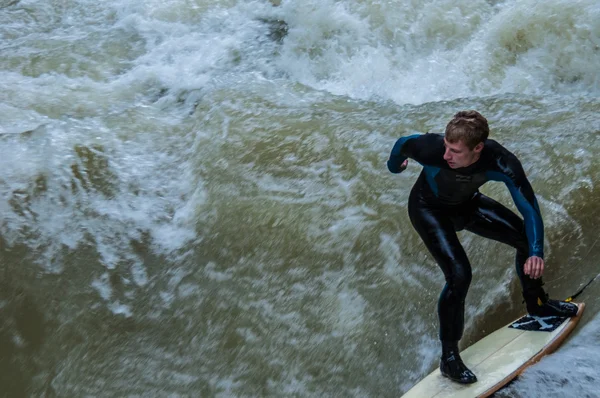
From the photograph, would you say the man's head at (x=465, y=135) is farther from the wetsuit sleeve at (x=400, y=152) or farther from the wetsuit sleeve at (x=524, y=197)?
the wetsuit sleeve at (x=400, y=152)

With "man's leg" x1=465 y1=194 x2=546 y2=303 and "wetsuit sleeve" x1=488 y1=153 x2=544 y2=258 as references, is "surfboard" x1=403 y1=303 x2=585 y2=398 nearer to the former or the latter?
"man's leg" x1=465 y1=194 x2=546 y2=303

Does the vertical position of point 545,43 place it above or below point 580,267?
above

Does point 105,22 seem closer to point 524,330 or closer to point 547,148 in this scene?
point 547,148

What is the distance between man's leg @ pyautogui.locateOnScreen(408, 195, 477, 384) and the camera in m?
3.09

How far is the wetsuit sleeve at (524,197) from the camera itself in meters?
3.01

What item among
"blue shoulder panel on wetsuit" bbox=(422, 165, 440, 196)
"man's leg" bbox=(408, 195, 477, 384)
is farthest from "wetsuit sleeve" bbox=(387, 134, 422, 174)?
"man's leg" bbox=(408, 195, 477, 384)

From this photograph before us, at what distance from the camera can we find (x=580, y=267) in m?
3.67

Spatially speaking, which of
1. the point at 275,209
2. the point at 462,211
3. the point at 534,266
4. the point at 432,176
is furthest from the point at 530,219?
the point at 275,209

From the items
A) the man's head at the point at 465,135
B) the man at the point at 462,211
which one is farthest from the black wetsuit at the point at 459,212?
the man's head at the point at 465,135

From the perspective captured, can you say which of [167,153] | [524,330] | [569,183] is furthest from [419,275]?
[167,153]

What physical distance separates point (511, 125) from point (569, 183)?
746 mm

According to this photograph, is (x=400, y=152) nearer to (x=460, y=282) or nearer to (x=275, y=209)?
(x=460, y=282)

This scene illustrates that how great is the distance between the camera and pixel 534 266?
9.66 feet

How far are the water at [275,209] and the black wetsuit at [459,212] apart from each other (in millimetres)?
460
